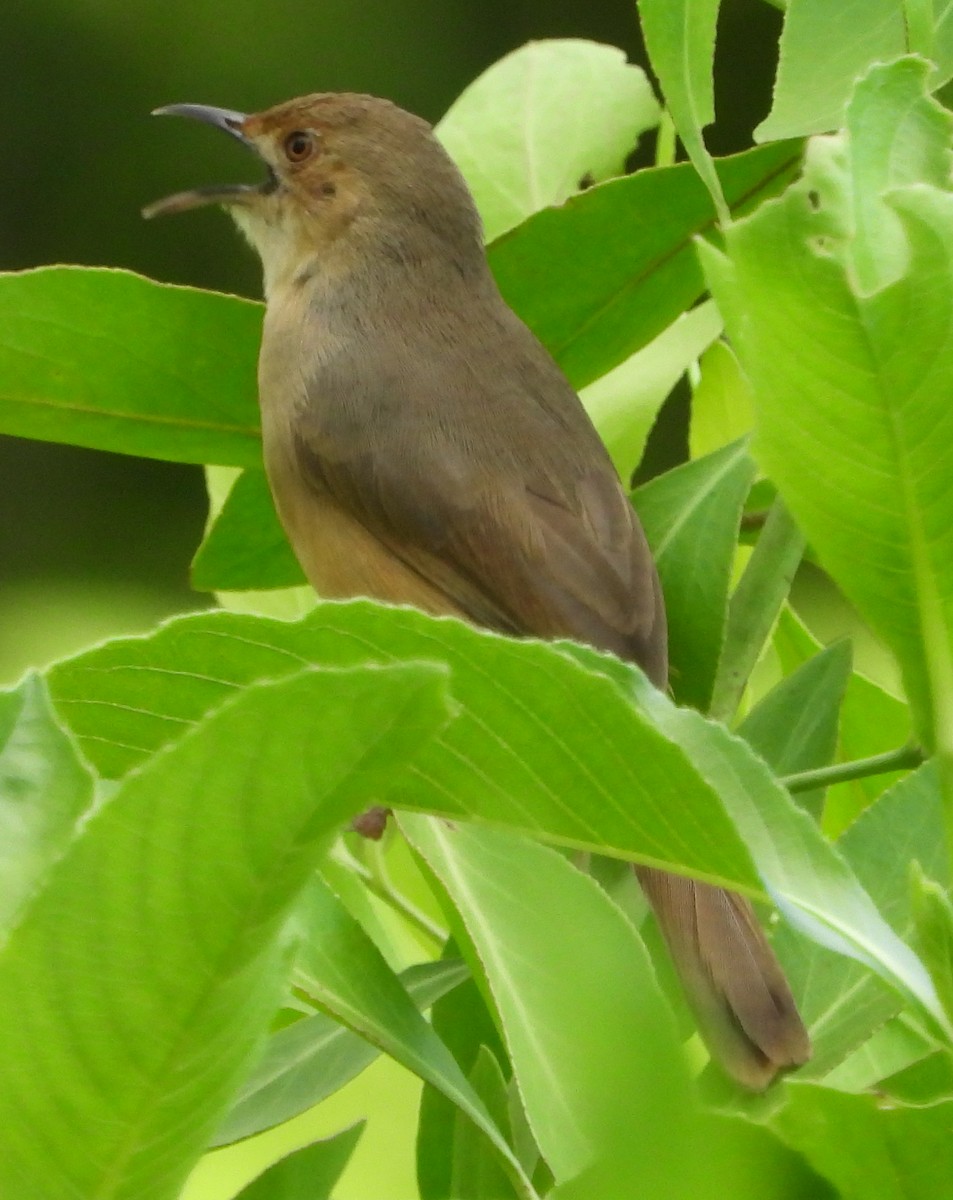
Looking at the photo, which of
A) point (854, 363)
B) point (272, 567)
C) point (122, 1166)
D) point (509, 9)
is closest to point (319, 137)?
point (272, 567)

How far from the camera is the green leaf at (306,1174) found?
736mm

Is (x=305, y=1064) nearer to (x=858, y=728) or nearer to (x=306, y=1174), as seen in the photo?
(x=306, y=1174)

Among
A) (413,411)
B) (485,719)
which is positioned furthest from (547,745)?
(413,411)

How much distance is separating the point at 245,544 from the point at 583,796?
2.42 feet

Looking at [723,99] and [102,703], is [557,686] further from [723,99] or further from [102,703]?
[723,99]

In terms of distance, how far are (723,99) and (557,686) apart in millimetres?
5715

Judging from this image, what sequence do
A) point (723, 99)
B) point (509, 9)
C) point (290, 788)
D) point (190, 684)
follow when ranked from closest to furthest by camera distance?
1. point (290, 788)
2. point (190, 684)
3. point (723, 99)
4. point (509, 9)

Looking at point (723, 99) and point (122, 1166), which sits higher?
point (723, 99)

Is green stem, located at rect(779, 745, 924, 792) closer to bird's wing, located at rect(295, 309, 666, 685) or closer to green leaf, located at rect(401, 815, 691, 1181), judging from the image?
green leaf, located at rect(401, 815, 691, 1181)

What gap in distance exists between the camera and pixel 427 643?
1.78 feet

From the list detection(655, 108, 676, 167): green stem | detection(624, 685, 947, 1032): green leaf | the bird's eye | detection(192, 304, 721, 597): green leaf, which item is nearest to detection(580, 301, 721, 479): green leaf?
detection(192, 304, 721, 597): green leaf

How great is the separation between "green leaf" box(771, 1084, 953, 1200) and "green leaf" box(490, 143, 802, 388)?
26.4 inches

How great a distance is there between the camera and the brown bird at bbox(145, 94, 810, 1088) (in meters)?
1.64

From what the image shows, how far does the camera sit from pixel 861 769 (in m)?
0.87
